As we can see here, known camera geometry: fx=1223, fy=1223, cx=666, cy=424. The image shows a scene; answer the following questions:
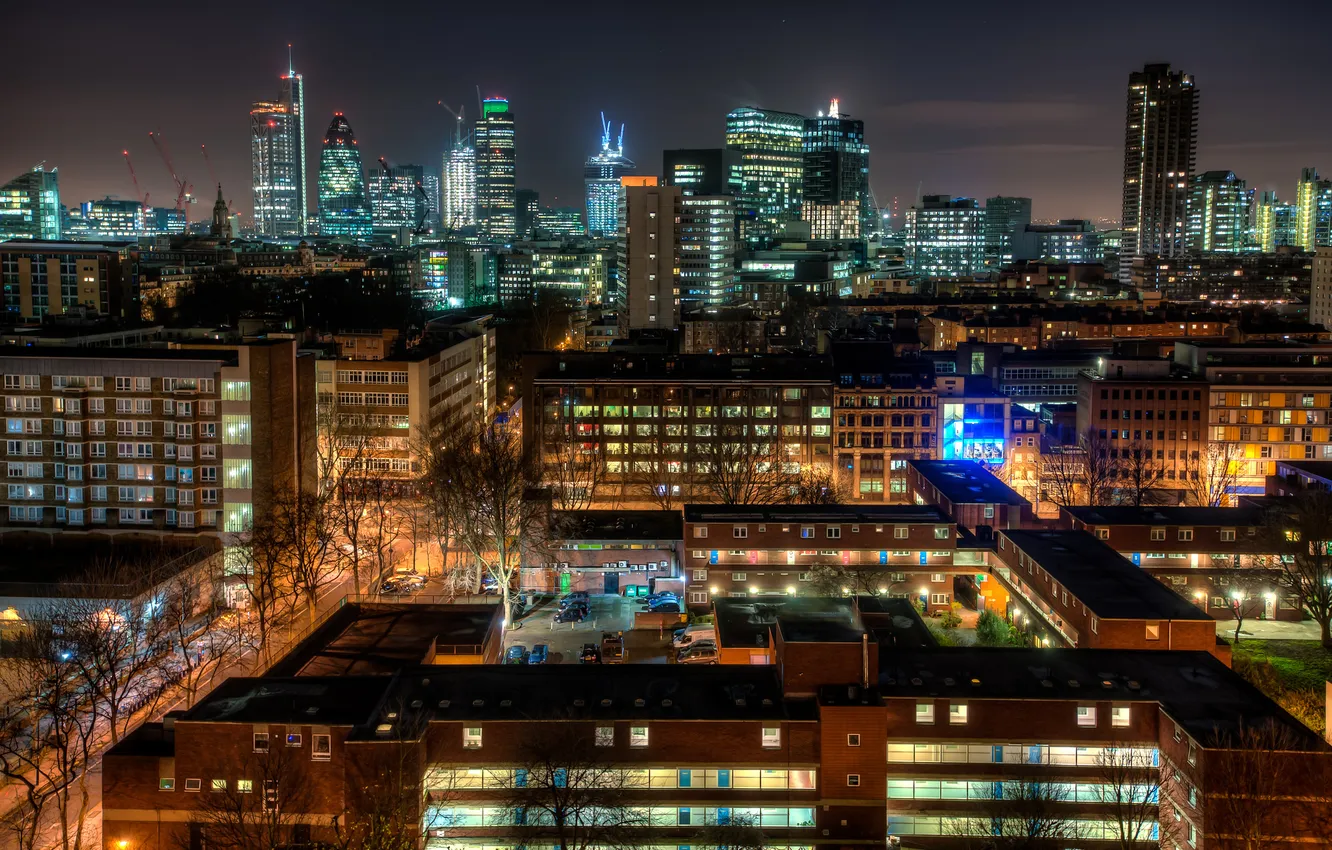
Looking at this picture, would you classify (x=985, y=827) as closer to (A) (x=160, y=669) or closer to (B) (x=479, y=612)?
(B) (x=479, y=612)

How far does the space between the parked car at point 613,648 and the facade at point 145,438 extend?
1017cm

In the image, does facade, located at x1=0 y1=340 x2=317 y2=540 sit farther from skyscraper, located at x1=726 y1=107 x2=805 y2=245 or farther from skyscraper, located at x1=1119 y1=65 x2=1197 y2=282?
skyscraper, located at x1=1119 y1=65 x2=1197 y2=282

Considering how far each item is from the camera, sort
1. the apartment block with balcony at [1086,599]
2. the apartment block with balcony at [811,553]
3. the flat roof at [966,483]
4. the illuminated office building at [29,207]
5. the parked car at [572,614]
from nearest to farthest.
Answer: the apartment block with balcony at [1086,599] → the parked car at [572,614] → the apartment block with balcony at [811,553] → the flat roof at [966,483] → the illuminated office building at [29,207]

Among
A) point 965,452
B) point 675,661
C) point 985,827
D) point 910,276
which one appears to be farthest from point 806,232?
point 985,827

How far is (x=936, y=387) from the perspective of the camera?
1813 inches

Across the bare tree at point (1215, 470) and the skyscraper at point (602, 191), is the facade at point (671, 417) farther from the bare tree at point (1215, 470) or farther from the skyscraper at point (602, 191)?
the skyscraper at point (602, 191)

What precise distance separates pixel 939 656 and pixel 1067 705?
7.83 ft

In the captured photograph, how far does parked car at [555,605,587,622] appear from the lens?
102 feet

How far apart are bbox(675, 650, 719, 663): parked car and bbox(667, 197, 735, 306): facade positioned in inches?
2547

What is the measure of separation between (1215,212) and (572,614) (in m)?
137

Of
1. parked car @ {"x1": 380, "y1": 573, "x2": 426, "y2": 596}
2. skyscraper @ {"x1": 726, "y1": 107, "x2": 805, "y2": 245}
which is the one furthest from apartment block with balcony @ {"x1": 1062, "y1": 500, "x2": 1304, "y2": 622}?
skyscraper @ {"x1": 726, "y1": 107, "x2": 805, "y2": 245}

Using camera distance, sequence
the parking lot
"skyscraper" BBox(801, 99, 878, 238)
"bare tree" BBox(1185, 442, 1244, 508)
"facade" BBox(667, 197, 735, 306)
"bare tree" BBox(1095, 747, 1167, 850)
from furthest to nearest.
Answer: "skyscraper" BBox(801, 99, 878, 238) → "facade" BBox(667, 197, 735, 306) → "bare tree" BBox(1185, 442, 1244, 508) → the parking lot → "bare tree" BBox(1095, 747, 1167, 850)

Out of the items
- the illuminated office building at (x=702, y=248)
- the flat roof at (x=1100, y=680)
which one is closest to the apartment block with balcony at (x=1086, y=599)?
the flat roof at (x=1100, y=680)

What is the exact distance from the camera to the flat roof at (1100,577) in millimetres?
24328
